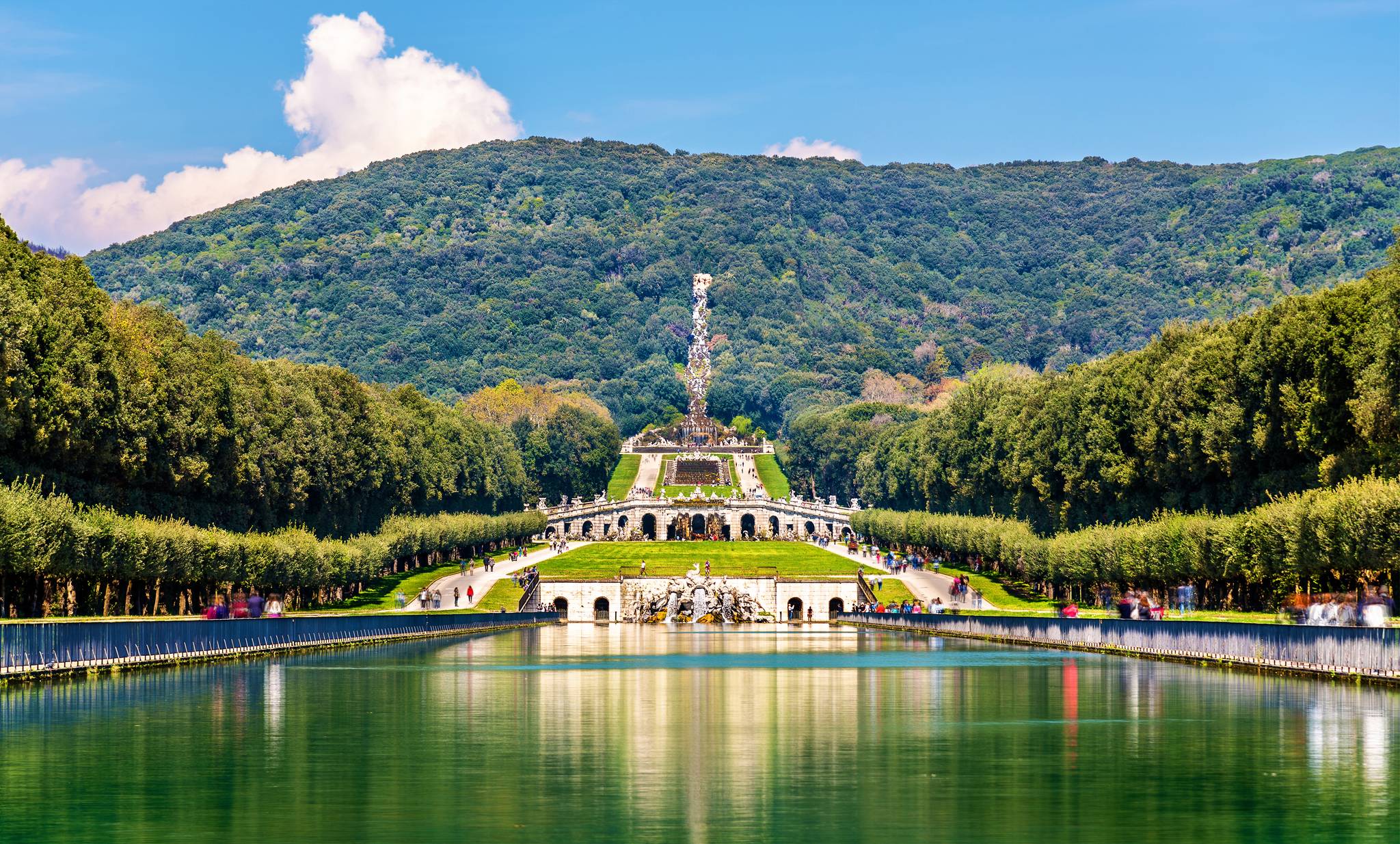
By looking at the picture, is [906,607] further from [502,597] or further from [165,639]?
[165,639]

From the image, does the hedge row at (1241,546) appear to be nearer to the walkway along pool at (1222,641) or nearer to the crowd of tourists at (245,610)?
the walkway along pool at (1222,641)

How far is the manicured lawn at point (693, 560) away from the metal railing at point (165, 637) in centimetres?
4682

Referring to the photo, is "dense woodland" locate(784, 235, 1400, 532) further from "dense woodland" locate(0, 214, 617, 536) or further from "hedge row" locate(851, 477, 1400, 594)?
"dense woodland" locate(0, 214, 617, 536)

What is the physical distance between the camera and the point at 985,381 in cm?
13450

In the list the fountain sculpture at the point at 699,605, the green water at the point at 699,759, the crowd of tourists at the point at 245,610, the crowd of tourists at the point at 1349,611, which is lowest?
the fountain sculpture at the point at 699,605

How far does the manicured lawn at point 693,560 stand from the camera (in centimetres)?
12381

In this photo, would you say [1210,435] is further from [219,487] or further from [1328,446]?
[219,487]

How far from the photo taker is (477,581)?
387 ft

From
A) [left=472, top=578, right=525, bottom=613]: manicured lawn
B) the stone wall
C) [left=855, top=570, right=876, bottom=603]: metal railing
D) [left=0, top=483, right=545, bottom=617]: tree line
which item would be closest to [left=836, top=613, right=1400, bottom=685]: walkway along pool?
[left=0, top=483, right=545, bottom=617]: tree line

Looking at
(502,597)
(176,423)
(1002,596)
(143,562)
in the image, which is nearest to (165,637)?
(143,562)

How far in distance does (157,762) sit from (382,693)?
14.7 m

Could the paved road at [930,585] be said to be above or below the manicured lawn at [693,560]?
below

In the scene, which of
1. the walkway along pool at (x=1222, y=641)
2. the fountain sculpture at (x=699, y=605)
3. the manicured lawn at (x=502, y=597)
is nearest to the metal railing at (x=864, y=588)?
the fountain sculpture at (x=699, y=605)

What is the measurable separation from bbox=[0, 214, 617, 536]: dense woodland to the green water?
26355 mm
